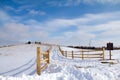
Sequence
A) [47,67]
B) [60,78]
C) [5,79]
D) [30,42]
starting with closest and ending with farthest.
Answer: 1. [5,79]
2. [60,78]
3. [47,67]
4. [30,42]

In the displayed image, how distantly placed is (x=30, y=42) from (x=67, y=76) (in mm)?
70377

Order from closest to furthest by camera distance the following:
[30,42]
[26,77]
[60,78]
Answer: [26,77]
[60,78]
[30,42]

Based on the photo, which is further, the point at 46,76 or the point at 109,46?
the point at 109,46

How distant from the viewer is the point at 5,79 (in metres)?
8.70

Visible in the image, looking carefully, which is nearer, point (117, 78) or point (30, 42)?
point (117, 78)

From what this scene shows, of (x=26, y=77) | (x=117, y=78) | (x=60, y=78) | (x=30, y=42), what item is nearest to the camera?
(x=26, y=77)

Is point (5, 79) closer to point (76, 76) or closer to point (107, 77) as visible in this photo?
point (76, 76)

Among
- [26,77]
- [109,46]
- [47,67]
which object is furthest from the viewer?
[109,46]

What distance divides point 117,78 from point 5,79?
5601 millimetres

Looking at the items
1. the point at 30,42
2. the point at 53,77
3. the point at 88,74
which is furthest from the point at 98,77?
the point at 30,42

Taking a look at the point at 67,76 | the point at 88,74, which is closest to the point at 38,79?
the point at 67,76

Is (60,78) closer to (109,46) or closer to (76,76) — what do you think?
(76,76)

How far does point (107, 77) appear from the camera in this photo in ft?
36.1

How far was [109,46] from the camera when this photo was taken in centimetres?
2442
